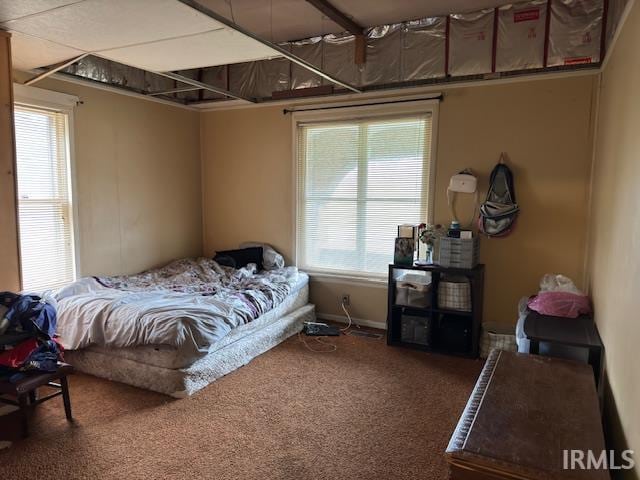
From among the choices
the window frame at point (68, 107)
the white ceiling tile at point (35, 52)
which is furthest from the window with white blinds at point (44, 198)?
the white ceiling tile at point (35, 52)

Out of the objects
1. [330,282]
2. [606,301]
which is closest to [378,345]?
[330,282]

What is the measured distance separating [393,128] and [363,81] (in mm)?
555

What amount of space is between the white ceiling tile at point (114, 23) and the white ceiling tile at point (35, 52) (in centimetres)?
14

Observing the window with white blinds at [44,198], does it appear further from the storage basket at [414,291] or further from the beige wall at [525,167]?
the storage basket at [414,291]

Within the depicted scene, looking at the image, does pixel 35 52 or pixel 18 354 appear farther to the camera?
pixel 35 52

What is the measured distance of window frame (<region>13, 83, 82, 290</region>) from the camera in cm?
369

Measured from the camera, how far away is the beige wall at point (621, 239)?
1.83m

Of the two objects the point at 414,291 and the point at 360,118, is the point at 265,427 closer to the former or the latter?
the point at 414,291

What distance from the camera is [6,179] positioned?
8.95ft

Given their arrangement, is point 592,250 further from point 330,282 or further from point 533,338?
point 330,282

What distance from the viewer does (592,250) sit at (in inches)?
137

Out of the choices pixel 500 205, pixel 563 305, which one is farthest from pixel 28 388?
pixel 500 205

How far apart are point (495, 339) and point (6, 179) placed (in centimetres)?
384

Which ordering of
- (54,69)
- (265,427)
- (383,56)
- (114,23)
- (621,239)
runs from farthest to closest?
(383,56)
(54,69)
(265,427)
(114,23)
(621,239)
